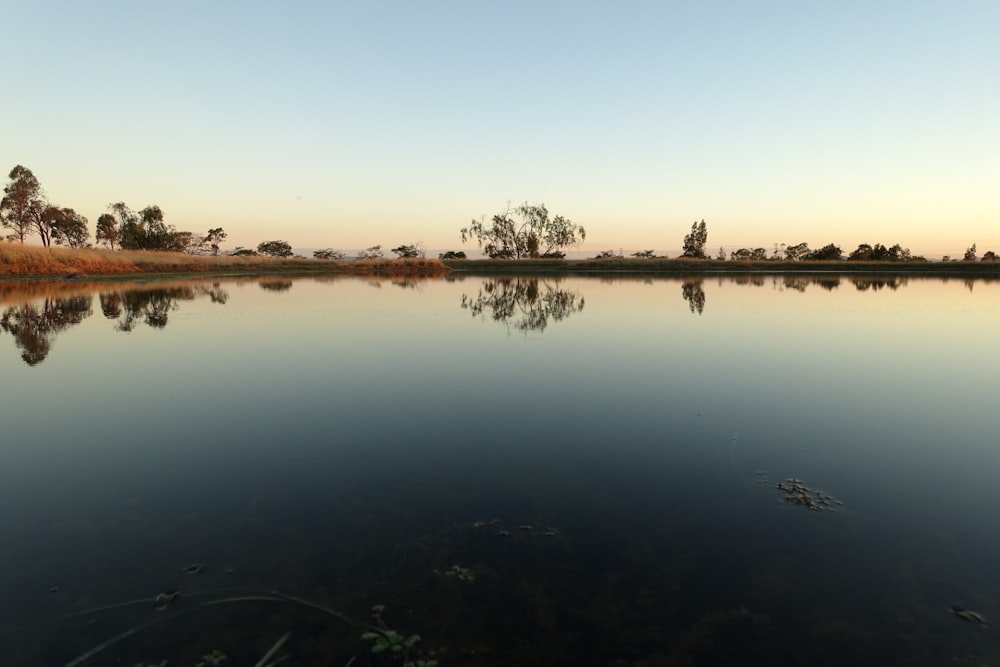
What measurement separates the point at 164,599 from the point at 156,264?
63733 millimetres

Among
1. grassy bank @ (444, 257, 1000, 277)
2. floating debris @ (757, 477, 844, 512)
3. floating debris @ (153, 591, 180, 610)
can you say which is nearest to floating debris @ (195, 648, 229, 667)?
floating debris @ (153, 591, 180, 610)

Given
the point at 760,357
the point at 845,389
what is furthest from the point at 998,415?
the point at 760,357

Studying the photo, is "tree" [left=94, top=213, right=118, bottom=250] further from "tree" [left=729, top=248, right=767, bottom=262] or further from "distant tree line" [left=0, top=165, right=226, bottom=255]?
"tree" [left=729, top=248, right=767, bottom=262]

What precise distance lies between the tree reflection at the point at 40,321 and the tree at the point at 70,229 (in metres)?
67.7

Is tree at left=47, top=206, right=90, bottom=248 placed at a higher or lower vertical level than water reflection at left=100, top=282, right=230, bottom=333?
higher

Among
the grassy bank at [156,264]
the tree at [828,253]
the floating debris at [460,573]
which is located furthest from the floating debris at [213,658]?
the tree at [828,253]

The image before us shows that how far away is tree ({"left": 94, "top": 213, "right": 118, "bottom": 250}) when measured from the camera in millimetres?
80875

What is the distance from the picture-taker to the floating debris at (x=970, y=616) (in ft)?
13.6

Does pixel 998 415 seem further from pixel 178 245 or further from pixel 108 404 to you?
pixel 178 245

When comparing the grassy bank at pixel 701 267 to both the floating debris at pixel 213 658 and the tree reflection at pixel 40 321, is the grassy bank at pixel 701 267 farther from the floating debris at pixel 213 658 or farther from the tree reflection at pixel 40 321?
the floating debris at pixel 213 658

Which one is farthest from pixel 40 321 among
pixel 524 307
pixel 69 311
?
pixel 524 307

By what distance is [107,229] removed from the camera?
81.1 metres

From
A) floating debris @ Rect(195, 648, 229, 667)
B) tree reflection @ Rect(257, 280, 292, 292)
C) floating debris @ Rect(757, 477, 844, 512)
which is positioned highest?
tree reflection @ Rect(257, 280, 292, 292)

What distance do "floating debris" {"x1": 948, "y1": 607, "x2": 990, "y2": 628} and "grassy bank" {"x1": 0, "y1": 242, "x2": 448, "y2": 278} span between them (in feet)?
192
